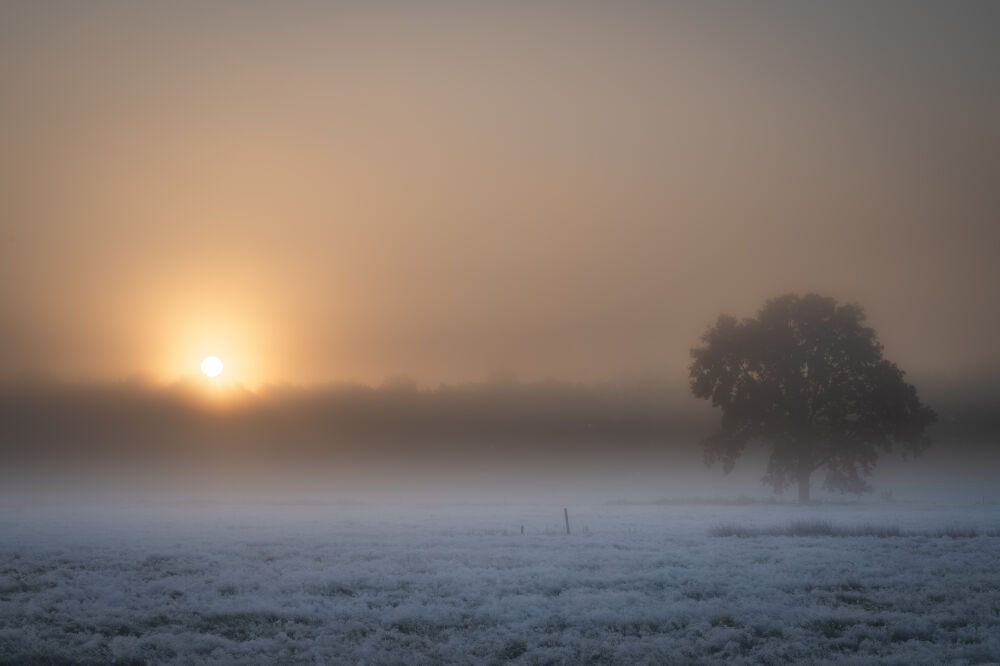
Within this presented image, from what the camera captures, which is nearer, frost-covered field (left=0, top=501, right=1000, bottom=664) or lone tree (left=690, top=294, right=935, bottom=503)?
frost-covered field (left=0, top=501, right=1000, bottom=664)

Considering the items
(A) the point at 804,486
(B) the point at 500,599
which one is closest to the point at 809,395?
(A) the point at 804,486

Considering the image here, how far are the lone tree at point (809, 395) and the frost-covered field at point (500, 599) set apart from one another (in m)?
22.9

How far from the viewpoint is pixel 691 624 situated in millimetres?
16297

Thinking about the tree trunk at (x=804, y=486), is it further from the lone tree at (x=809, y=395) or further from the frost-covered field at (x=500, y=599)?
the frost-covered field at (x=500, y=599)

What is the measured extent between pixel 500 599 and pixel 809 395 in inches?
1745

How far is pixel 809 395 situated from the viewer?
5741 cm

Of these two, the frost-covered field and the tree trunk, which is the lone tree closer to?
the tree trunk

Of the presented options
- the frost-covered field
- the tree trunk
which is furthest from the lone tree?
the frost-covered field

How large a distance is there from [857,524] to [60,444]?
13148 centimetres

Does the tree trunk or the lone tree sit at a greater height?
the lone tree

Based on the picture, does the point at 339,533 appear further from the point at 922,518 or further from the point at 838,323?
the point at 838,323

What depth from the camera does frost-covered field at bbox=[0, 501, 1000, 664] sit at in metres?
14.6

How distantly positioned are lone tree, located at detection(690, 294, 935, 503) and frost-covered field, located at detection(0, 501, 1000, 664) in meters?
22.9

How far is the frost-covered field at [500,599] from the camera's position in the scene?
47.8 feet
